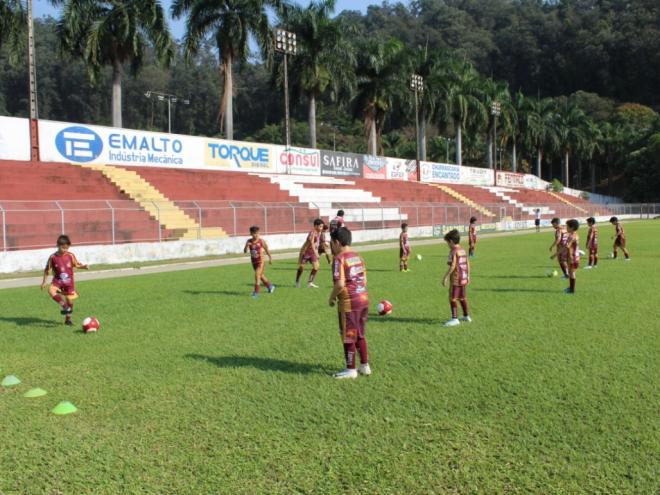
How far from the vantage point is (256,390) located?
6141 mm

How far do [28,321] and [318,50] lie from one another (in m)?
37.9

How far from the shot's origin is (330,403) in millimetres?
5699

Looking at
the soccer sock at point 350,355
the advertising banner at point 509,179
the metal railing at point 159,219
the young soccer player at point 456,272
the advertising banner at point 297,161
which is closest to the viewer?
the soccer sock at point 350,355

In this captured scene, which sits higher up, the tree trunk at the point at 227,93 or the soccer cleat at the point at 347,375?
the tree trunk at the point at 227,93

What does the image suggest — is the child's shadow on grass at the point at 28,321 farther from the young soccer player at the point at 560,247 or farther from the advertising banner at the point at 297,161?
the advertising banner at the point at 297,161

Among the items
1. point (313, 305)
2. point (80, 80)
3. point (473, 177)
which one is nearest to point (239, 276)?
point (313, 305)

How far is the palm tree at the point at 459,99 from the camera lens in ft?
191

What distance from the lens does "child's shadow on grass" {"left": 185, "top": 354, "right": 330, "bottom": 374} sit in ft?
22.6

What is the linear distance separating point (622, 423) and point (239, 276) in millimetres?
13153

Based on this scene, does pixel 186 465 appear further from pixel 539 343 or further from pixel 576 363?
pixel 539 343

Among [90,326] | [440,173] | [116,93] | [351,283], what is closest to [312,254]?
[90,326]

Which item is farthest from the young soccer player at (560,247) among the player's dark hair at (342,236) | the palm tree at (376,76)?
the palm tree at (376,76)

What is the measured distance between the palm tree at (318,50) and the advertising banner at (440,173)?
465 inches

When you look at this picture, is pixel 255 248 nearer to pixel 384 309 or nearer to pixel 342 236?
pixel 384 309
